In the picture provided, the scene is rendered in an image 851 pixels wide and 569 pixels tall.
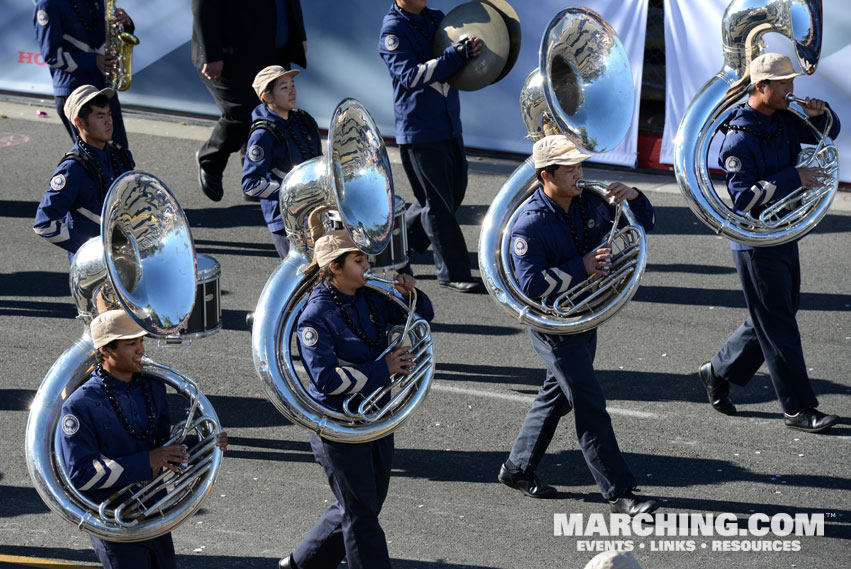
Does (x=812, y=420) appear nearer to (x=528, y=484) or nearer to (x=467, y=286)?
(x=528, y=484)

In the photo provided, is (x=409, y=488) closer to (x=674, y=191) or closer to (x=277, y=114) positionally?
(x=277, y=114)

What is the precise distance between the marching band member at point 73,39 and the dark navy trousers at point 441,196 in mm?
2401

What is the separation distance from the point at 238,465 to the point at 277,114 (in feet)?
7.06

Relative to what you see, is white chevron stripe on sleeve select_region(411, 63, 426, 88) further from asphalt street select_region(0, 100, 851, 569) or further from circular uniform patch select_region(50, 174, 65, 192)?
circular uniform patch select_region(50, 174, 65, 192)

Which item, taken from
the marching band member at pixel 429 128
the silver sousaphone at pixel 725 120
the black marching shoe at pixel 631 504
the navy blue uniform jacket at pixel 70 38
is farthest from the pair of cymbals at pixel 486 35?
the black marching shoe at pixel 631 504

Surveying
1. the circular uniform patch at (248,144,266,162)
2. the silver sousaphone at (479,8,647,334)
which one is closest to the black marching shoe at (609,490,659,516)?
the silver sousaphone at (479,8,647,334)

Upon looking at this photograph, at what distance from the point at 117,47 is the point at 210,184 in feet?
4.79

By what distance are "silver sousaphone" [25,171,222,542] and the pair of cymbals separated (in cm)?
303

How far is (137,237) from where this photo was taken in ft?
17.4

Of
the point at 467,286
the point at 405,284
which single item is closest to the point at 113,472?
the point at 405,284

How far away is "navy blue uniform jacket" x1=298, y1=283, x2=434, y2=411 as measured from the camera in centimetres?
520

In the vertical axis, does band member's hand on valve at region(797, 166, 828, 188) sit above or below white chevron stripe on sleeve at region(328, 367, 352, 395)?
above

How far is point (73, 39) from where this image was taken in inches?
367

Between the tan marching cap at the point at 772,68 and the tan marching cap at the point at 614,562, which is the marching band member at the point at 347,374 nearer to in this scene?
the tan marching cap at the point at 614,562
